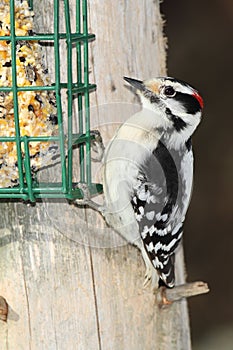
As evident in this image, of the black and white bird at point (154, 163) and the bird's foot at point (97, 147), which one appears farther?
the bird's foot at point (97, 147)

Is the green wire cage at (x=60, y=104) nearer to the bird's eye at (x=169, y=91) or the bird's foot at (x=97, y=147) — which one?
the bird's foot at (x=97, y=147)

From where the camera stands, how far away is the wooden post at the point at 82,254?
3.81m

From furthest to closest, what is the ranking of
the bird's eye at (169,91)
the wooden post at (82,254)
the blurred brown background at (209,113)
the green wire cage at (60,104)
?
the blurred brown background at (209,113), the wooden post at (82,254), the bird's eye at (169,91), the green wire cage at (60,104)

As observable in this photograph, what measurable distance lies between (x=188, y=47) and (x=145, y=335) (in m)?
2.94

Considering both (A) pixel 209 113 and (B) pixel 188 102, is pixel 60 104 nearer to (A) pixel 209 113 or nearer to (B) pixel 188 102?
(B) pixel 188 102

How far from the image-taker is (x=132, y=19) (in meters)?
3.91

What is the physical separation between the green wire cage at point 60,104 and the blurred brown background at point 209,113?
2844mm

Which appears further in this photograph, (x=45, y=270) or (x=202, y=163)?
(x=202, y=163)

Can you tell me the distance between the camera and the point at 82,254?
3842 mm

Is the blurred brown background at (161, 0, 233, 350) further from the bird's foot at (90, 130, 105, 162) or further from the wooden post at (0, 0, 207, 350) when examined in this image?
the bird's foot at (90, 130, 105, 162)

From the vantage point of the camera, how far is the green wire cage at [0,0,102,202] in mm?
3521

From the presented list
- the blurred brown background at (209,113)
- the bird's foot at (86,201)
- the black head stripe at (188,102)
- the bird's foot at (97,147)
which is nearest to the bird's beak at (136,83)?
the black head stripe at (188,102)

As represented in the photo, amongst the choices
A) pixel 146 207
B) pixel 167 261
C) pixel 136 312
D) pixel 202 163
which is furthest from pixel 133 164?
pixel 202 163

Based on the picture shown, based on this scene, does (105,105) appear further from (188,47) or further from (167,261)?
(188,47)
